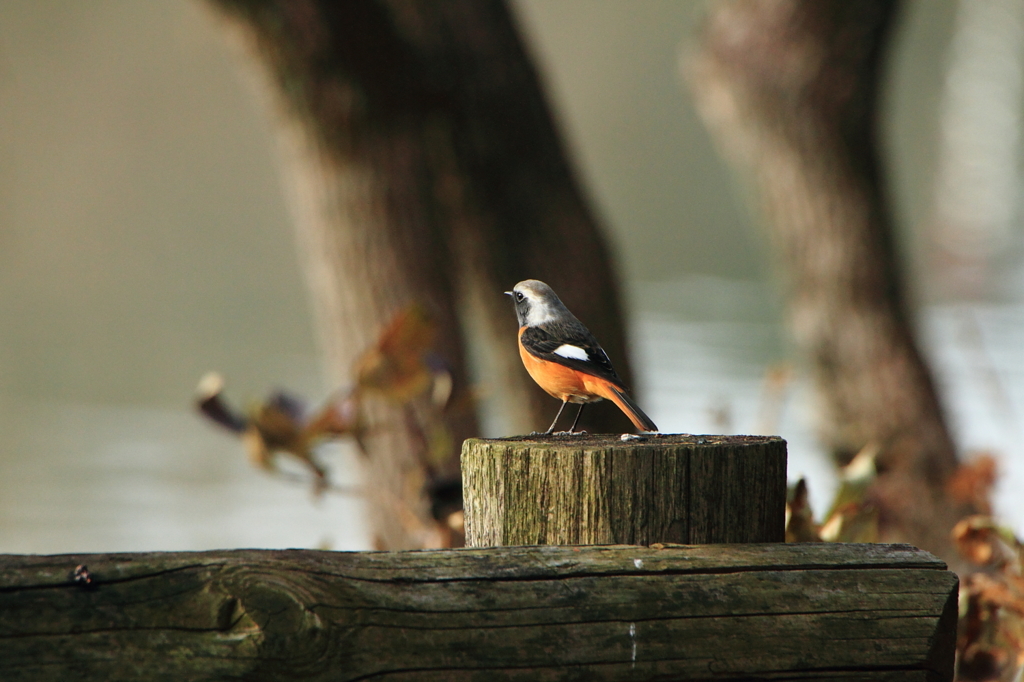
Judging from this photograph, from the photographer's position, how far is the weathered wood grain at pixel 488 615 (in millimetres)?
1063

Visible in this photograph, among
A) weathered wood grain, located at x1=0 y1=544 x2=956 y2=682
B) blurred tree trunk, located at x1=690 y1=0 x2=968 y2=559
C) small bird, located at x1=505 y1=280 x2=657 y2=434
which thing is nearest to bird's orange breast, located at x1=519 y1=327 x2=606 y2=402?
small bird, located at x1=505 y1=280 x2=657 y2=434

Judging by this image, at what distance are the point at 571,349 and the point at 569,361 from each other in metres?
0.02

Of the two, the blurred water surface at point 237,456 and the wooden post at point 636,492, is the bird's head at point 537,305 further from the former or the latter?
the blurred water surface at point 237,456

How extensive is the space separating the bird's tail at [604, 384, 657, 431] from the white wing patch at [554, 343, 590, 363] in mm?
64

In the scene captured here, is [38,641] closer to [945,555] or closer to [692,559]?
[692,559]

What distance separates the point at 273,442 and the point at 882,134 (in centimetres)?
398

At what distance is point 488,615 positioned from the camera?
117cm

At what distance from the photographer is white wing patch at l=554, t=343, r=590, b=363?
1.60 metres

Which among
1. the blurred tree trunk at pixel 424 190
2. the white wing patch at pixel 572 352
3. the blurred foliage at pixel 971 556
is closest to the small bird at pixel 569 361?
the white wing patch at pixel 572 352

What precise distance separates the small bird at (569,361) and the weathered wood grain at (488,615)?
0.36m

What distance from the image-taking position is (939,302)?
51.0ft

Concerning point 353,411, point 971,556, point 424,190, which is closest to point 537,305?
point 353,411

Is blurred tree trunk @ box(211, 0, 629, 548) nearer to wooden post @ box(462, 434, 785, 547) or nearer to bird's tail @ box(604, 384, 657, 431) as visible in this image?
bird's tail @ box(604, 384, 657, 431)

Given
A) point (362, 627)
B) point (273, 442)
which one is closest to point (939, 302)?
point (273, 442)
